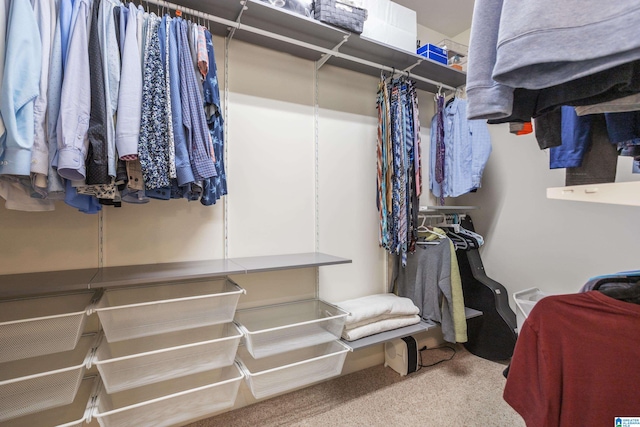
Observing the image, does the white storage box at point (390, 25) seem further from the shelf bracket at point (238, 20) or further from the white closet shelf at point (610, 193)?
the white closet shelf at point (610, 193)

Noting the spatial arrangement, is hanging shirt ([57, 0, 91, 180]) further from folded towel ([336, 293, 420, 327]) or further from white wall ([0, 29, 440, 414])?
folded towel ([336, 293, 420, 327])

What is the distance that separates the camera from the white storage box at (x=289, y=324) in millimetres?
1521

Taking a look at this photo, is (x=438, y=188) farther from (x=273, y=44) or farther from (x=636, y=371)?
(x=636, y=371)

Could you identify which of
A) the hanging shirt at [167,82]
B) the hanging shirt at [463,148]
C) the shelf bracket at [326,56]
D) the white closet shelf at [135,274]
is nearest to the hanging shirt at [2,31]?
the hanging shirt at [167,82]

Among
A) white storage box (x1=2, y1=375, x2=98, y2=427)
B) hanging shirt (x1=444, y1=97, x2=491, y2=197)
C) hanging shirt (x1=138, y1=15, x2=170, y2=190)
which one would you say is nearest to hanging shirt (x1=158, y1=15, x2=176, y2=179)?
hanging shirt (x1=138, y1=15, x2=170, y2=190)

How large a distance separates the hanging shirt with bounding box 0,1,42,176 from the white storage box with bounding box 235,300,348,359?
1.06 meters

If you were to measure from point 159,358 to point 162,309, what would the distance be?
0.89 feet

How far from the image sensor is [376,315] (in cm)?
182

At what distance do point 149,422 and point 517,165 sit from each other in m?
2.85

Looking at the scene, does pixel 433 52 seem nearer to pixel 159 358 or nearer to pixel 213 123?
pixel 213 123

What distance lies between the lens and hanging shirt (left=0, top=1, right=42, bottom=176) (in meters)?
0.87

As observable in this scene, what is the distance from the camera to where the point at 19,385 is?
1.10 metres

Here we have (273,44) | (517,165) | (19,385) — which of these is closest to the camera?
(19,385)

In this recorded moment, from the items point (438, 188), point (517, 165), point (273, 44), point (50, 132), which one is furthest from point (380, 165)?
point (50, 132)
